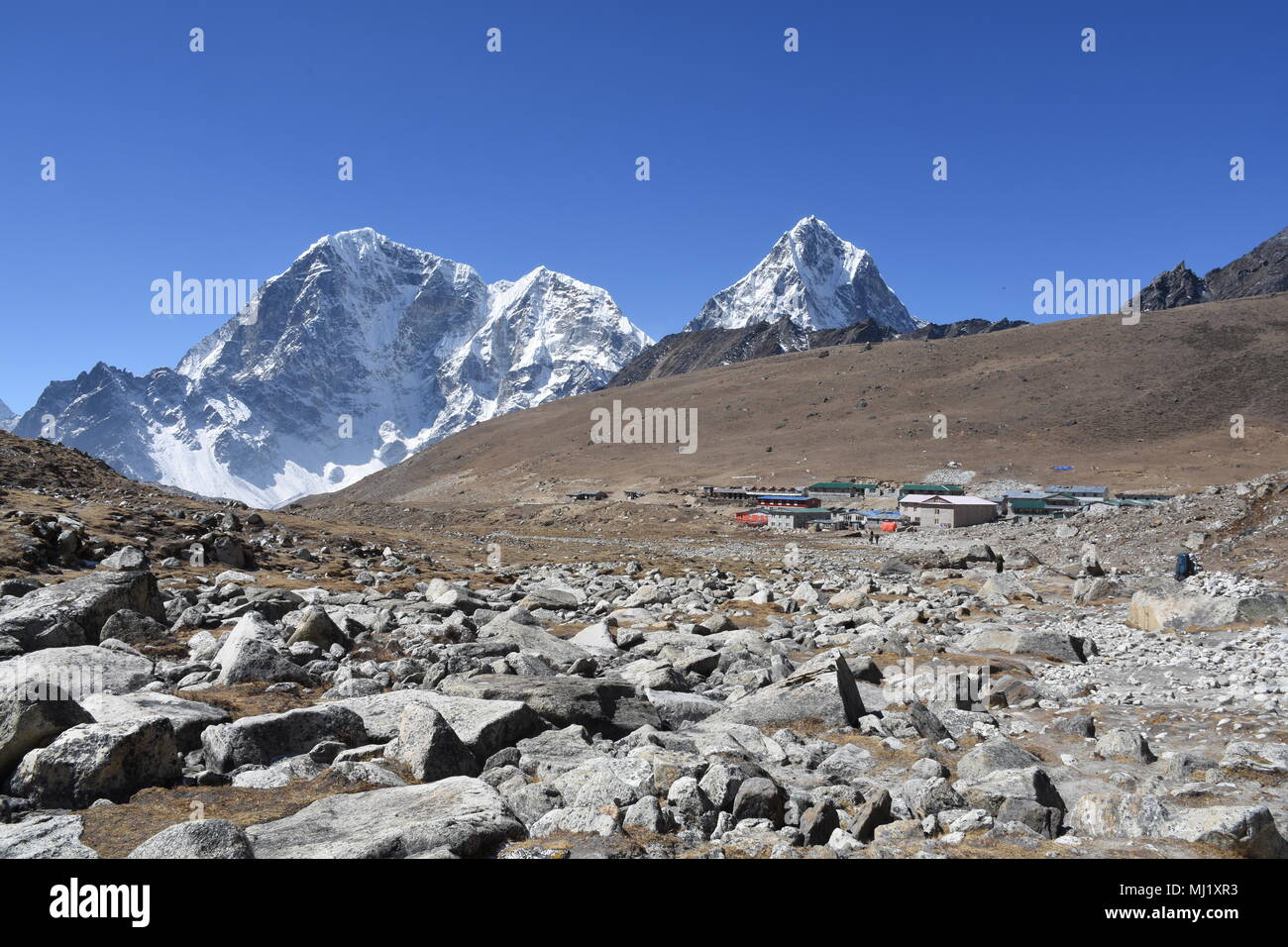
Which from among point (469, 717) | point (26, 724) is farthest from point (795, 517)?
point (26, 724)

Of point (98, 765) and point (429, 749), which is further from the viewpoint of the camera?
point (429, 749)

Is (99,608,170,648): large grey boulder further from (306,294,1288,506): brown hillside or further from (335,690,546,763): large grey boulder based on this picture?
(306,294,1288,506): brown hillside

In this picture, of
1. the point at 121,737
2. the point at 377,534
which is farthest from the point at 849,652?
the point at 377,534

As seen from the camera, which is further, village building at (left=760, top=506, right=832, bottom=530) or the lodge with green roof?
the lodge with green roof

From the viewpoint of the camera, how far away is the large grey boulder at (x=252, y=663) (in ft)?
33.4

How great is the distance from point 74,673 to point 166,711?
1.78m

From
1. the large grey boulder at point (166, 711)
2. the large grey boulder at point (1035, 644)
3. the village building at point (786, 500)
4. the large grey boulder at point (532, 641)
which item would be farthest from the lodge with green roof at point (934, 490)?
the large grey boulder at point (166, 711)

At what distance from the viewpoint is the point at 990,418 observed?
13988cm

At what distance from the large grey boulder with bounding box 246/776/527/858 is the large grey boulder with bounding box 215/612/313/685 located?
4.51m

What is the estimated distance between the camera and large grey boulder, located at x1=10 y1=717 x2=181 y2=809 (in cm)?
637

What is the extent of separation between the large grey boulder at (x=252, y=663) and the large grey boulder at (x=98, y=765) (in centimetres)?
327

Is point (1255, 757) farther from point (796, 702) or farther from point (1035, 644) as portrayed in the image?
point (1035, 644)

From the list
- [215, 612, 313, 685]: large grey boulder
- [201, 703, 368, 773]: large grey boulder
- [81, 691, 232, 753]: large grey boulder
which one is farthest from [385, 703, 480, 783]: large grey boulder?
[215, 612, 313, 685]: large grey boulder
